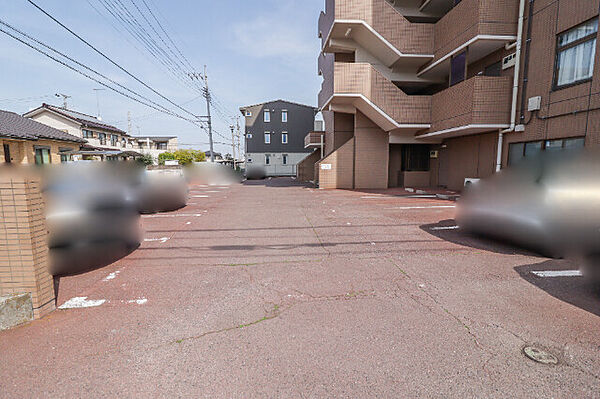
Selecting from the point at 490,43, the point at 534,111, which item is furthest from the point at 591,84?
the point at 490,43

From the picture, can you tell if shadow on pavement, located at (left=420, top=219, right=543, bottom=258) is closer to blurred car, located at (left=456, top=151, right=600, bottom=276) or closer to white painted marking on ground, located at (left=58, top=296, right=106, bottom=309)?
blurred car, located at (left=456, top=151, right=600, bottom=276)

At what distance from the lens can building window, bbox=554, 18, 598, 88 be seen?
7102mm

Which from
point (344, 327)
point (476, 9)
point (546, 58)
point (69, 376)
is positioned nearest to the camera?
point (69, 376)

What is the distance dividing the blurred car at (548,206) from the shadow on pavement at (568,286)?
10.4 inches

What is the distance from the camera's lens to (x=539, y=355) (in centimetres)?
215

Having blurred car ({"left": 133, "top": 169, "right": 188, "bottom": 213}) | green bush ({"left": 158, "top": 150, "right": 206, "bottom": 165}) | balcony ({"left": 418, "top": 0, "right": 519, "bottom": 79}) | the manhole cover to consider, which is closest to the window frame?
balcony ({"left": 418, "top": 0, "right": 519, "bottom": 79})

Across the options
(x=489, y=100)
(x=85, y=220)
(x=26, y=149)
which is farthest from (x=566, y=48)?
(x=26, y=149)

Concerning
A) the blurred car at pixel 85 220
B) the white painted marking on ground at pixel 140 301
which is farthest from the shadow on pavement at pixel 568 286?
the blurred car at pixel 85 220

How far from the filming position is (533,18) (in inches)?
340

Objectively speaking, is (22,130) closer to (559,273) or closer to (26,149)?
(26,149)

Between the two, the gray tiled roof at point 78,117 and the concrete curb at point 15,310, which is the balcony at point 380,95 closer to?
the concrete curb at point 15,310

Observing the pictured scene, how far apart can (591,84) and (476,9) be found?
4497 mm

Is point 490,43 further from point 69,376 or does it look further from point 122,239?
point 69,376

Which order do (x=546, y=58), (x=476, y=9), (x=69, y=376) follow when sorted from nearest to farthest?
(x=69, y=376), (x=546, y=58), (x=476, y=9)
